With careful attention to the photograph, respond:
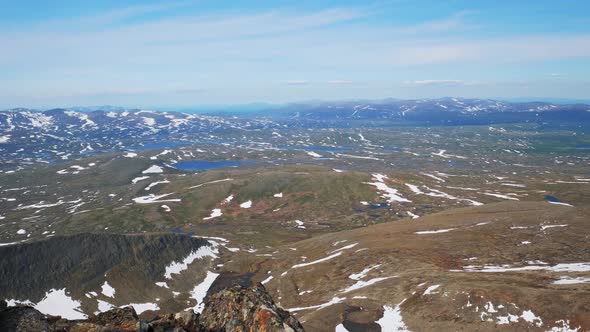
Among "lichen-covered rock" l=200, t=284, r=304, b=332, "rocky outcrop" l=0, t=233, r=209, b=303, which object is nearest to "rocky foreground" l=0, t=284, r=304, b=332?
"lichen-covered rock" l=200, t=284, r=304, b=332

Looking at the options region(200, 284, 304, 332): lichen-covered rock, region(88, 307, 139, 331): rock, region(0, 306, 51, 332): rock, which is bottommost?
region(200, 284, 304, 332): lichen-covered rock

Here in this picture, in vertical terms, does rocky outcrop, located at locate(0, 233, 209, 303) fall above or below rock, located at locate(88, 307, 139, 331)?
below

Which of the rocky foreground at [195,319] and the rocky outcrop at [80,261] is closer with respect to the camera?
the rocky foreground at [195,319]

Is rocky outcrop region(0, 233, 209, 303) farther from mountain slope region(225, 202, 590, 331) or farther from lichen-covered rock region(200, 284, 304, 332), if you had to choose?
lichen-covered rock region(200, 284, 304, 332)

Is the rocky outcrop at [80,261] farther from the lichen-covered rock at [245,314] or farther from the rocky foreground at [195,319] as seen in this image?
the rocky foreground at [195,319]

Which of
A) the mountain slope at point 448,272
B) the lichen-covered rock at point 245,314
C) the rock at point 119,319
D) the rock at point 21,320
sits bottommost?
the mountain slope at point 448,272

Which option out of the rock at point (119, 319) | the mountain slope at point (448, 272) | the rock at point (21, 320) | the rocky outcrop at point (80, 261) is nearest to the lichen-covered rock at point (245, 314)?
the rock at point (119, 319)

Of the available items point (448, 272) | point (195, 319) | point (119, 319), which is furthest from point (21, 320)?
point (448, 272)
